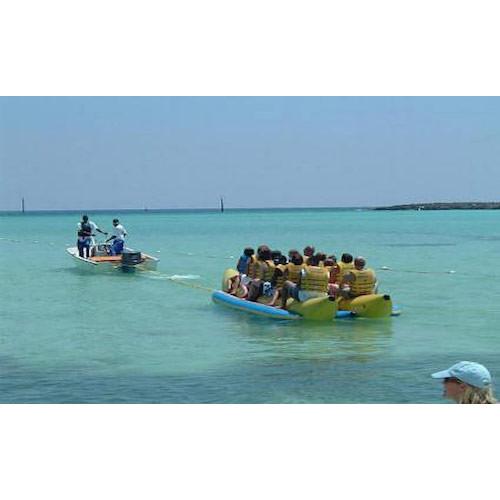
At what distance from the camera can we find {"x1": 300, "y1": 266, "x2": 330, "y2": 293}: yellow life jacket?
10634 millimetres

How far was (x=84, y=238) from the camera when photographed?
18172mm

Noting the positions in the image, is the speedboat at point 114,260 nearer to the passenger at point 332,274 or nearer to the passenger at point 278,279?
the passenger at point 278,279

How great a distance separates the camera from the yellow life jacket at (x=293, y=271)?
421 inches

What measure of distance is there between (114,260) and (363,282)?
8.25 meters

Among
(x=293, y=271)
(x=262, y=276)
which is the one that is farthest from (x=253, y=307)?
(x=293, y=271)

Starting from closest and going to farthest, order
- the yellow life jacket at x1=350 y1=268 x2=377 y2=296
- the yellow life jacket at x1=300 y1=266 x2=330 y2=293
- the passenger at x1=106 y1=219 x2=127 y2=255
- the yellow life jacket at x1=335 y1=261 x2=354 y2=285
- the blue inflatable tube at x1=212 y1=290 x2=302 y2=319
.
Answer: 1. the yellow life jacket at x1=300 y1=266 x2=330 y2=293
2. the blue inflatable tube at x1=212 y1=290 x2=302 y2=319
3. the yellow life jacket at x1=350 y1=268 x2=377 y2=296
4. the yellow life jacket at x1=335 y1=261 x2=354 y2=285
5. the passenger at x1=106 y1=219 x2=127 y2=255

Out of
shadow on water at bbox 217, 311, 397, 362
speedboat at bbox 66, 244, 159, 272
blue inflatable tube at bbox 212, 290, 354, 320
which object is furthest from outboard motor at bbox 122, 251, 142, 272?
shadow on water at bbox 217, 311, 397, 362

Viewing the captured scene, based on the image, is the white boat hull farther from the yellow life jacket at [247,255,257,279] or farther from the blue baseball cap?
the blue baseball cap

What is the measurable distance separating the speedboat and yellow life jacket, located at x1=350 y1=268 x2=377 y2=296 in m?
7.39

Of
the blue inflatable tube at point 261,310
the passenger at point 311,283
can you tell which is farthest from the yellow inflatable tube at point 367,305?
the passenger at point 311,283

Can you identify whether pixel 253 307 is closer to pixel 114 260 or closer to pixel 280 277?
pixel 280 277

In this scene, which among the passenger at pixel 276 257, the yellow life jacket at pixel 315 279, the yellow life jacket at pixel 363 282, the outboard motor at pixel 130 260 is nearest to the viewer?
the yellow life jacket at pixel 315 279
